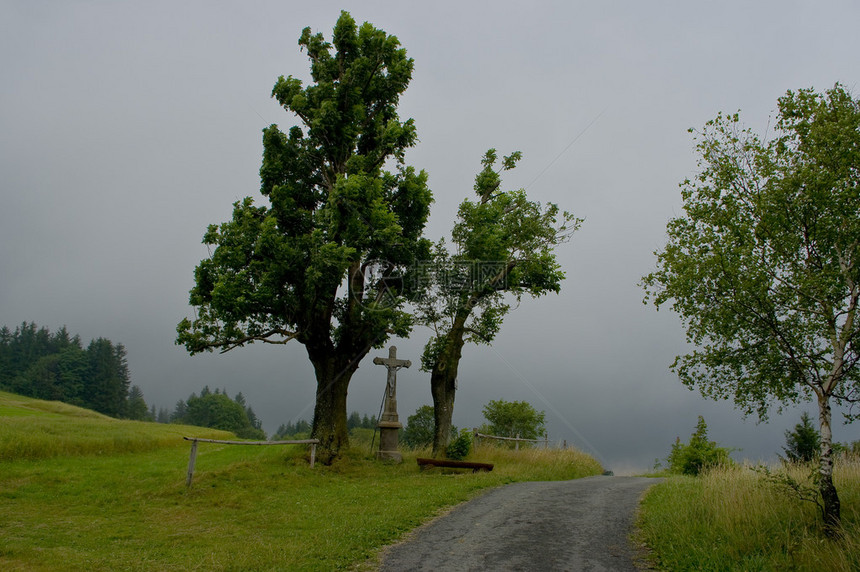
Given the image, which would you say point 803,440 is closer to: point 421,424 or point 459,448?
point 459,448

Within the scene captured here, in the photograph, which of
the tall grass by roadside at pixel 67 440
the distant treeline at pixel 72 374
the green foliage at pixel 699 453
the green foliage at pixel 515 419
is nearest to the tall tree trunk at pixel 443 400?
the green foliage at pixel 699 453

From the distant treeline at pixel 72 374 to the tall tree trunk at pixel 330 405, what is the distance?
93.8m

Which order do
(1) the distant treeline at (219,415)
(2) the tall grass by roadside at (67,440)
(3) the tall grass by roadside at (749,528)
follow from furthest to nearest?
1. (1) the distant treeline at (219,415)
2. (2) the tall grass by roadside at (67,440)
3. (3) the tall grass by roadside at (749,528)

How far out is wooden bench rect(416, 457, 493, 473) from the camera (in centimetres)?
1944

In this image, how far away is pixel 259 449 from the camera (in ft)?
86.9

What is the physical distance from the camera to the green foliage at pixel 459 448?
71.6 feet

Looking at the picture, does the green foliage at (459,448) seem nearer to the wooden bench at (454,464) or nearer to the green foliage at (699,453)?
the wooden bench at (454,464)

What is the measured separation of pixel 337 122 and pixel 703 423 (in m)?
19.7

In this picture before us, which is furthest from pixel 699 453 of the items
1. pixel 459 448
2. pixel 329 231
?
pixel 329 231

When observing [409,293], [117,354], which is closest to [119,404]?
[117,354]

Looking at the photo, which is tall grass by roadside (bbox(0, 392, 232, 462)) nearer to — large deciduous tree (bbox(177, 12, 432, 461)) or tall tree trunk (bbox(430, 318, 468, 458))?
large deciduous tree (bbox(177, 12, 432, 461))

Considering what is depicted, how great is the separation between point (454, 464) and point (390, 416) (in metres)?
3.82

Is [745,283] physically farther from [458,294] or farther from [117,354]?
[117,354]

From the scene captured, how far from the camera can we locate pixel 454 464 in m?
19.6
